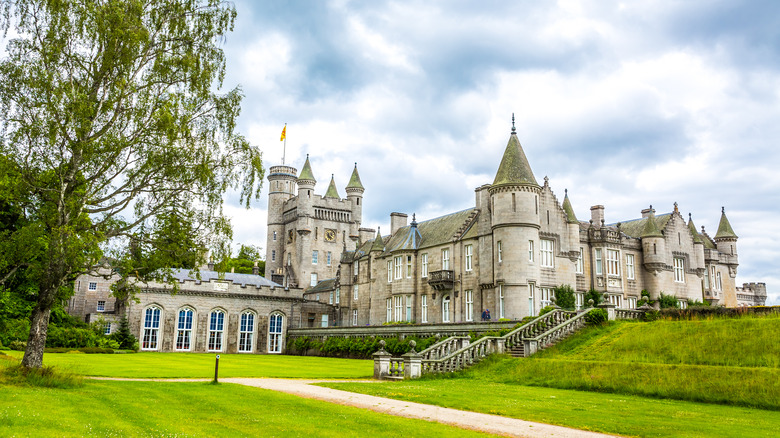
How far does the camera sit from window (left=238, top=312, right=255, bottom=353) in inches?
2239

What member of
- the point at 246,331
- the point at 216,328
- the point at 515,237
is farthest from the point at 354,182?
the point at 515,237

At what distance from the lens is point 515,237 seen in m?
39.5

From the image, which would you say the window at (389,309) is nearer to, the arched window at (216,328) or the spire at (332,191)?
the arched window at (216,328)

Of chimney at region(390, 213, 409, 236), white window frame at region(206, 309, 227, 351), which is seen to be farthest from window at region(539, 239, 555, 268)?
white window frame at region(206, 309, 227, 351)

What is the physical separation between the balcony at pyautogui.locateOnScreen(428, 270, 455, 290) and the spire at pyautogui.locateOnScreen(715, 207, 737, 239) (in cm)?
2819

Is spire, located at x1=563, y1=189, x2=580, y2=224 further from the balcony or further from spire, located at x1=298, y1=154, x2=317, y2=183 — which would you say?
spire, located at x1=298, y1=154, x2=317, y2=183

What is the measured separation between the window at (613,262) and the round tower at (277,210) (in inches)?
1824

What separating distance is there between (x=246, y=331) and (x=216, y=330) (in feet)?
9.22

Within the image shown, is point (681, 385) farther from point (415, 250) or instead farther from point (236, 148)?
point (415, 250)

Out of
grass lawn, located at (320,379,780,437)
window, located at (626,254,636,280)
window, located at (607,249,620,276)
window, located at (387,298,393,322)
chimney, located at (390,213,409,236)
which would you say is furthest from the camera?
chimney, located at (390,213,409,236)

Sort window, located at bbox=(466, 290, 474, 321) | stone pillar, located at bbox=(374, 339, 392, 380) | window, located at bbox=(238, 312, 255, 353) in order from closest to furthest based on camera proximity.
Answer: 1. stone pillar, located at bbox=(374, 339, 392, 380)
2. window, located at bbox=(466, 290, 474, 321)
3. window, located at bbox=(238, 312, 255, 353)

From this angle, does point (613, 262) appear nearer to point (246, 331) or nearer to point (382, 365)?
point (382, 365)

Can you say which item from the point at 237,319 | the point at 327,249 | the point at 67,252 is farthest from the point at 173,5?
the point at 327,249

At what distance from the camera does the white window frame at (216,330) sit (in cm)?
5547
